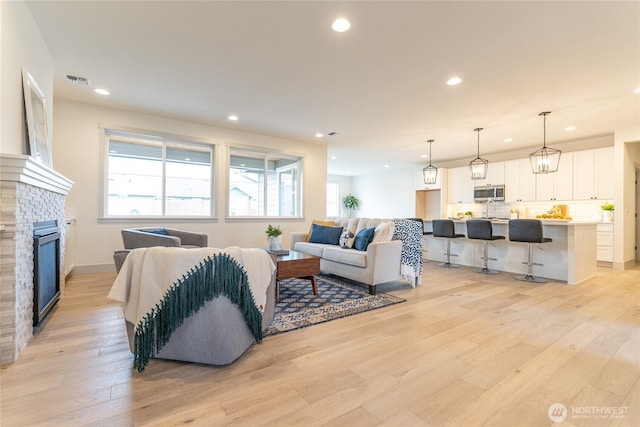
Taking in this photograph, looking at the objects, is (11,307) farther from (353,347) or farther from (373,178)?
(373,178)

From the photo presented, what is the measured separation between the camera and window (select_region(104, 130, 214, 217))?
480 centimetres

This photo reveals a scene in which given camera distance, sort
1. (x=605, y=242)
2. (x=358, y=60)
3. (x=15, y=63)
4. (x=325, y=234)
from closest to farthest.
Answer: (x=15, y=63)
(x=358, y=60)
(x=325, y=234)
(x=605, y=242)

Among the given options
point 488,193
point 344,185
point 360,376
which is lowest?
point 360,376

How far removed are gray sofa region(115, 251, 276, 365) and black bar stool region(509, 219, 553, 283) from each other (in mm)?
4398

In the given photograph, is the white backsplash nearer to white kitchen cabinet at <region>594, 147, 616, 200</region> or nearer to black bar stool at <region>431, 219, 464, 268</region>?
white kitchen cabinet at <region>594, 147, 616, 200</region>

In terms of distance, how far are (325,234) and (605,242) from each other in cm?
544

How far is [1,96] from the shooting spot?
1.99m

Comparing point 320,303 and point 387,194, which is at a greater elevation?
point 387,194

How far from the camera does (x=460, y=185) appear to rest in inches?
316

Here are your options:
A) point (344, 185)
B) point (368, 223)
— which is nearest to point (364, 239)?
point (368, 223)

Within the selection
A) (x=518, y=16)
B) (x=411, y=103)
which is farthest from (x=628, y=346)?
(x=411, y=103)

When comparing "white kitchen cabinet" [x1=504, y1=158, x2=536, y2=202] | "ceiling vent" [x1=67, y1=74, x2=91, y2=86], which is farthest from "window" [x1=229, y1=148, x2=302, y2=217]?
"white kitchen cabinet" [x1=504, y1=158, x2=536, y2=202]

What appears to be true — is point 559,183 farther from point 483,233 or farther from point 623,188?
point 483,233

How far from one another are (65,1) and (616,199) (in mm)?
8197
